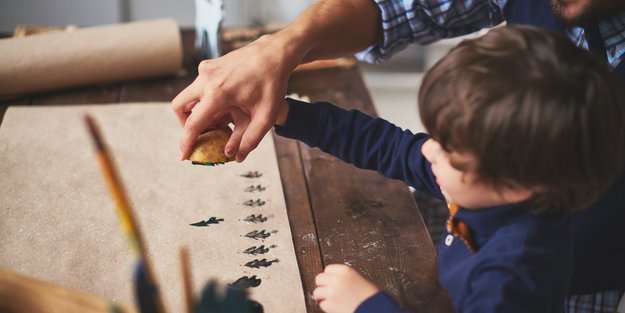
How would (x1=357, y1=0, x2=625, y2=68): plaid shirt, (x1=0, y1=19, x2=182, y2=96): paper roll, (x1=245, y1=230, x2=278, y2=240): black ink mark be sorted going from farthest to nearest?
1. (x1=0, y1=19, x2=182, y2=96): paper roll
2. (x1=357, y1=0, x2=625, y2=68): plaid shirt
3. (x1=245, y1=230, x2=278, y2=240): black ink mark

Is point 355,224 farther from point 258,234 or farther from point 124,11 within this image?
point 124,11

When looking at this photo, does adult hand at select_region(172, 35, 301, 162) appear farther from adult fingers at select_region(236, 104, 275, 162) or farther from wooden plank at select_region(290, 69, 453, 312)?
wooden plank at select_region(290, 69, 453, 312)

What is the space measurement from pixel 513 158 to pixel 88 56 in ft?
3.47

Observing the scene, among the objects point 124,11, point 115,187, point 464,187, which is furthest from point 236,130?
point 124,11

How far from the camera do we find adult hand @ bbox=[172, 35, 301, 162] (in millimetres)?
967

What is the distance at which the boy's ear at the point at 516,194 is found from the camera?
74cm

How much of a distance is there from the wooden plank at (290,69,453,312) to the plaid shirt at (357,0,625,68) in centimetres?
26

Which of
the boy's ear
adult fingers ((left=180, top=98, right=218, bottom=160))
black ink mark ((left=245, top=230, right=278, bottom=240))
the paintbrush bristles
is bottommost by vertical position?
black ink mark ((left=245, top=230, right=278, bottom=240))

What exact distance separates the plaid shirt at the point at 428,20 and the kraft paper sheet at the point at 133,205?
0.97 feet

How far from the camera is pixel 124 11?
86.3 inches

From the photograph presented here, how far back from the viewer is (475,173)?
29.0 inches

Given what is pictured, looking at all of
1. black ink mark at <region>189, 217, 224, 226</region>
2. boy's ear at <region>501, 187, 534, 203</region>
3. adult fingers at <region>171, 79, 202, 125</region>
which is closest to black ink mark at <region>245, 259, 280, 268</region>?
black ink mark at <region>189, 217, 224, 226</region>

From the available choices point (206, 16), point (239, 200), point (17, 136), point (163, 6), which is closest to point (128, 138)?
point (17, 136)

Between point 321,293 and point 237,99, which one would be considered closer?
point 321,293
